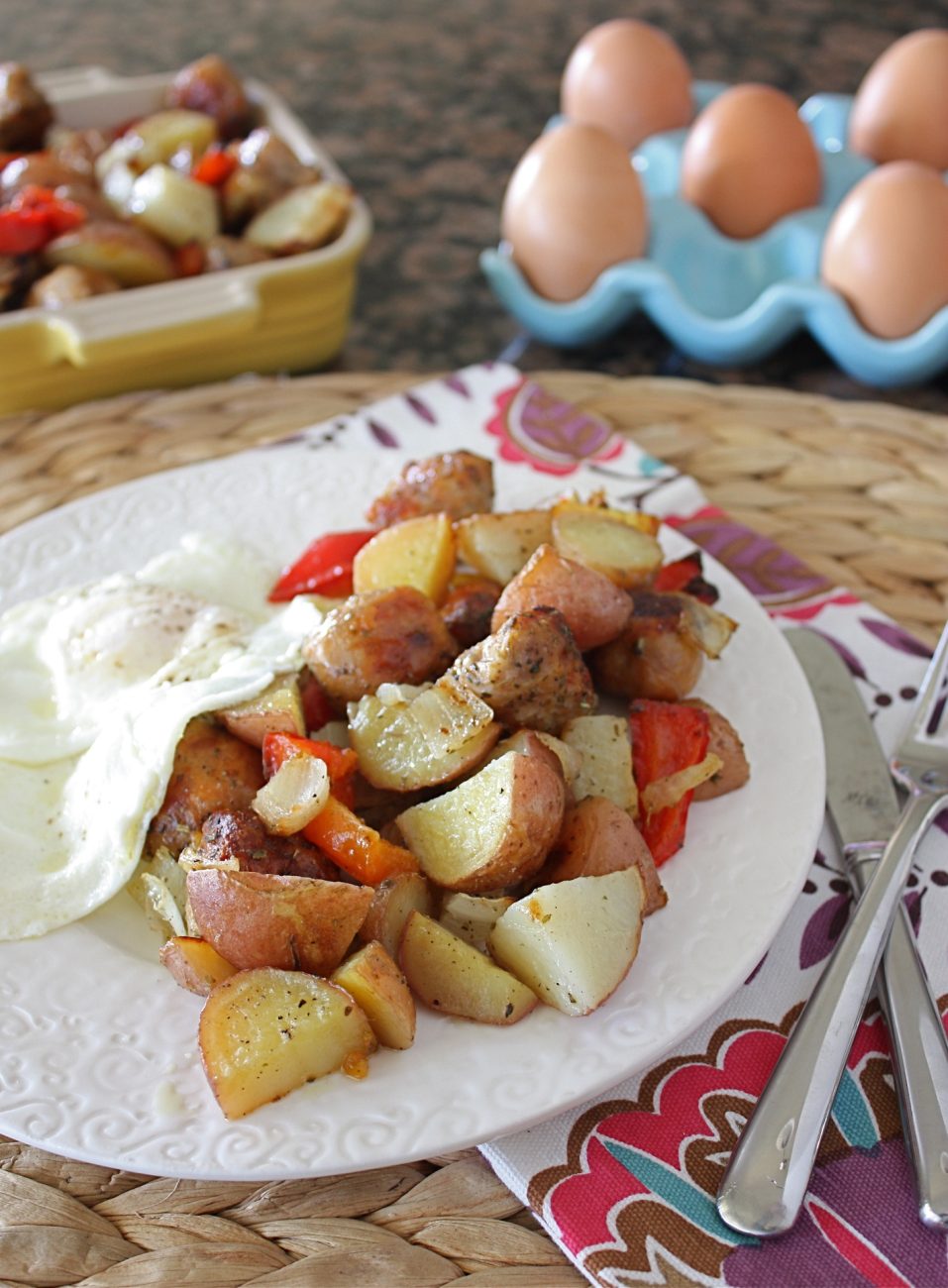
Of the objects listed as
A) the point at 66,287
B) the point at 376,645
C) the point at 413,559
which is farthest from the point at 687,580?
the point at 66,287

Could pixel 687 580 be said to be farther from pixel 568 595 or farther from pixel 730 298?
pixel 730 298

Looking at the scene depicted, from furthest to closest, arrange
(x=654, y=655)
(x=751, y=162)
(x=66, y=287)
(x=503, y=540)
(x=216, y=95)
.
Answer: (x=216, y=95), (x=751, y=162), (x=66, y=287), (x=503, y=540), (x=654, y=655)

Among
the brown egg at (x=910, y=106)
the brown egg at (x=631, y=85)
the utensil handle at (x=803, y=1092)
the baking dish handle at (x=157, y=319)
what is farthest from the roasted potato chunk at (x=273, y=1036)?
the brown egg at (x=910, y=106)

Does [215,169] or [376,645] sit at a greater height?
[215,169]

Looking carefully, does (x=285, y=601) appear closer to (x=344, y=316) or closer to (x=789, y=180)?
(x=344, y=316)

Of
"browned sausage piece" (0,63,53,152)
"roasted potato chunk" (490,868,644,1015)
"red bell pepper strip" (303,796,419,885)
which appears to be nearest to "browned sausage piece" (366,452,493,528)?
"red bell pepper strip" (303,796,419,885)

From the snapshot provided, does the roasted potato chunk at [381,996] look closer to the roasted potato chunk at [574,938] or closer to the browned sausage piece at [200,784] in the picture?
the roasted potato chunk at [574,938]
